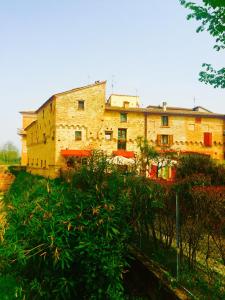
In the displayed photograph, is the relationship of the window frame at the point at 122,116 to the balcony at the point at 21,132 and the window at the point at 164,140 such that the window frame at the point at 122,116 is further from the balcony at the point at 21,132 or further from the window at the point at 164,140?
the balcony at the point at 21,132

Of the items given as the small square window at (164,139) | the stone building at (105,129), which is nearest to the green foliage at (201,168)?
the stone building at (105,129)

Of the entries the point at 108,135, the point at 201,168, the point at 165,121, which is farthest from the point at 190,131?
the point at 201,168

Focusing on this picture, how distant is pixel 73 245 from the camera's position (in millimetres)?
6746

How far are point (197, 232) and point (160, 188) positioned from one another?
67.1 inches

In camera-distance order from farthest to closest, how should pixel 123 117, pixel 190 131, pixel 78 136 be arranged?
1. pixel 190 131
2. pixel 123 117
3. pixel 78 136

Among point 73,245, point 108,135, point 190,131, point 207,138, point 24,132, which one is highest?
point 24,132

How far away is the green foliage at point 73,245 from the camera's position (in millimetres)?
6590

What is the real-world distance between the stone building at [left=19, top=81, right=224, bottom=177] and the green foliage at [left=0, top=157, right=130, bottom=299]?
22598 millimetres

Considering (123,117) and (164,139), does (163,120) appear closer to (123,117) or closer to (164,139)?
(164,139)

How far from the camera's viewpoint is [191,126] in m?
36.8

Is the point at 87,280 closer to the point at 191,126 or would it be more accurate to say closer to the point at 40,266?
the point at 40,266

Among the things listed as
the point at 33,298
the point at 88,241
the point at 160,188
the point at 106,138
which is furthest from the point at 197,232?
the point at 106,138

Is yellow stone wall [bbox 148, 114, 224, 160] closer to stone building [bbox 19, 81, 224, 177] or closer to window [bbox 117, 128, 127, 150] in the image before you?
stone building [bbox 19, 81, 224, 177]

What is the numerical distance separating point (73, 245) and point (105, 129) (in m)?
27.7
